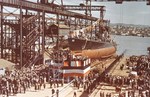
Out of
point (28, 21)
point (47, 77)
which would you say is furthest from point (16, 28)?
point (47, 77)

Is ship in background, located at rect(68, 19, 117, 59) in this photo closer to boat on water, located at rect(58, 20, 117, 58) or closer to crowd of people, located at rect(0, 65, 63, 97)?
boat on water, located at rect(58, 20, 117, 58)

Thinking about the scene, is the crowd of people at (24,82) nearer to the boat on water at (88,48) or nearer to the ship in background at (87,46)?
the ship in background at (87,46)

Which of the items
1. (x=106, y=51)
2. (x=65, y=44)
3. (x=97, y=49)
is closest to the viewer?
(x=65, y=44)

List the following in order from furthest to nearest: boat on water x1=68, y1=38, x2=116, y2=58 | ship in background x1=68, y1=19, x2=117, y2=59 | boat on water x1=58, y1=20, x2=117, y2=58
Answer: ship in background x1=68, y1=19, x2=117, y2=59, boat on water x1=58, y1=20, x2=117, y2=58, boat on water x1=68, y1=38, x2=116, y2=58

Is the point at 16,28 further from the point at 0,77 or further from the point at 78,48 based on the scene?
the point at 78,48

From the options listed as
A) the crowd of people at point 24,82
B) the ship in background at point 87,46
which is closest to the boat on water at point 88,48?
the ship in background at point 87,46

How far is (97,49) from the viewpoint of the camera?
253 ft

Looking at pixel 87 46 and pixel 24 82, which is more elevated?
pixel 87 46

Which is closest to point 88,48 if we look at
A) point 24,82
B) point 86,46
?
point 86,46

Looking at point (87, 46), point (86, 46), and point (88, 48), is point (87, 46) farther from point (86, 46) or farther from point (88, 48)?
point (88, 48)

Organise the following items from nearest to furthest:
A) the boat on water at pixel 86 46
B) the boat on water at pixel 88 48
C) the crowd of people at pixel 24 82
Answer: the crowd of people at pixel 24 82
the boat on water at pixel 88 48
the boat on water at pixel 86 46

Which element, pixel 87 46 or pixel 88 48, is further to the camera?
pixel 88 48

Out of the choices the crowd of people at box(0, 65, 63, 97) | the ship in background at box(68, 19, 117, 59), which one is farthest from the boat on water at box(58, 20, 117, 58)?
the crowd of people at box(0, 65, 63, 97)

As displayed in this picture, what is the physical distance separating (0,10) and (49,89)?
2391 centimetres
